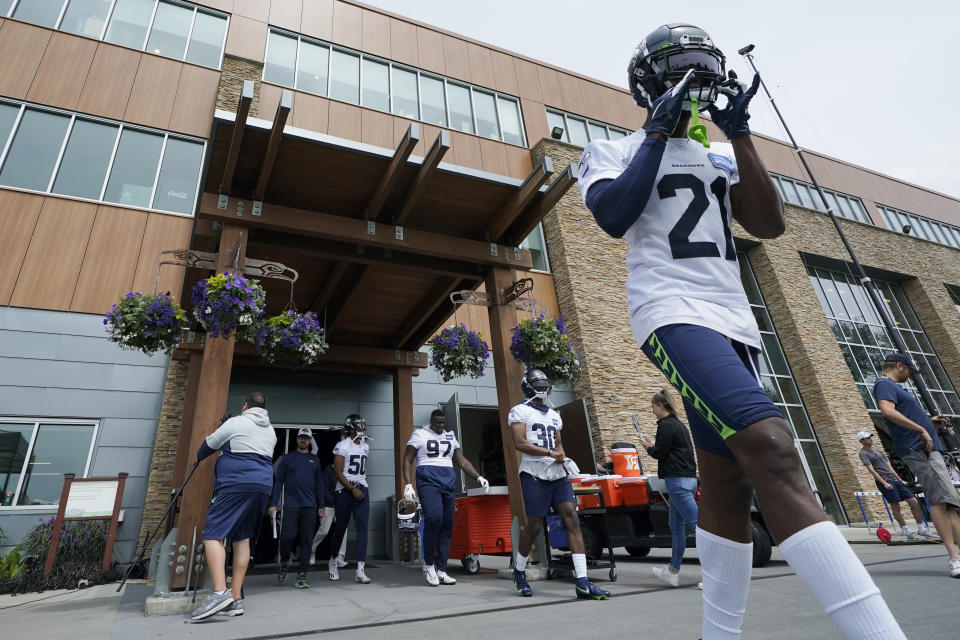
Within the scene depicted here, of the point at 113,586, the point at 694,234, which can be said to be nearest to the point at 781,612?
the point at 694,234

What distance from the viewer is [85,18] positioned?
1180 centimetres

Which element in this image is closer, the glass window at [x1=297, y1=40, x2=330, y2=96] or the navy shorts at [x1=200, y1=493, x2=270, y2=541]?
the navy shorts at [x1=200, y1=493, x2=270, y2=541]

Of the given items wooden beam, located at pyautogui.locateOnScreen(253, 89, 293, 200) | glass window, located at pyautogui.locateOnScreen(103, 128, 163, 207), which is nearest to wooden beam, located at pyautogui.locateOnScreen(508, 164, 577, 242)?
wooden beam, located at pyautogui.locateOnScreen(253, 89, 293, 200)

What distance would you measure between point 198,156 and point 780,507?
12950 millimetres

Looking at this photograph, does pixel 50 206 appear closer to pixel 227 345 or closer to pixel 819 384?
pixel 227 345

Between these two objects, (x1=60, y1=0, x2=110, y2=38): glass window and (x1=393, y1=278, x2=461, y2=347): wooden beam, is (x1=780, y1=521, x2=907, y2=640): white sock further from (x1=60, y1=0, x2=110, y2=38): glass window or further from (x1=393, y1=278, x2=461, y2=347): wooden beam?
(x1=60, y1=0, x2=110, y2=38): glass window

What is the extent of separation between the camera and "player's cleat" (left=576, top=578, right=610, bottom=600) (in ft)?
13.3

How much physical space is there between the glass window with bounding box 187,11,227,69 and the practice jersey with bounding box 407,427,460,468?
36.6 ft

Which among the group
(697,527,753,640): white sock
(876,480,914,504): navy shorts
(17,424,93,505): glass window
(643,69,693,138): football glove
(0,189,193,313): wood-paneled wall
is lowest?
(697,527,753,640): white sock

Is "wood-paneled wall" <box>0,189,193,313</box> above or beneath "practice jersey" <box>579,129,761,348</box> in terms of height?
above

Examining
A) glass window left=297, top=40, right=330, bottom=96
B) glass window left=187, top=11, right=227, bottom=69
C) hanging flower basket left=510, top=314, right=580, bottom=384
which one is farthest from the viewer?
glass window left=297, top=40, right=330, bottom=96

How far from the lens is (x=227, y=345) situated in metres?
5.20

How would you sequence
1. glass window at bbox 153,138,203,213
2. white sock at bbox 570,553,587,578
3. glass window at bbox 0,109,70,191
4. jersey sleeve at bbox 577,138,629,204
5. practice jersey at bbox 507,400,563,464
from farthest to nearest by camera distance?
1. glass window at bbox 153,138,203,213
2. glass window at bbox 0,109,70,191
3. practice jersey at bbox 507,400,563,464
4. white sock at bbox 570,553,587,578
5. jersey sleeve at bbox 577,138,629,204

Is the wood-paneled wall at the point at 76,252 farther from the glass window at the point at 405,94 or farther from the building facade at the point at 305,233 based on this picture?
the glass window at the point at 405,94
